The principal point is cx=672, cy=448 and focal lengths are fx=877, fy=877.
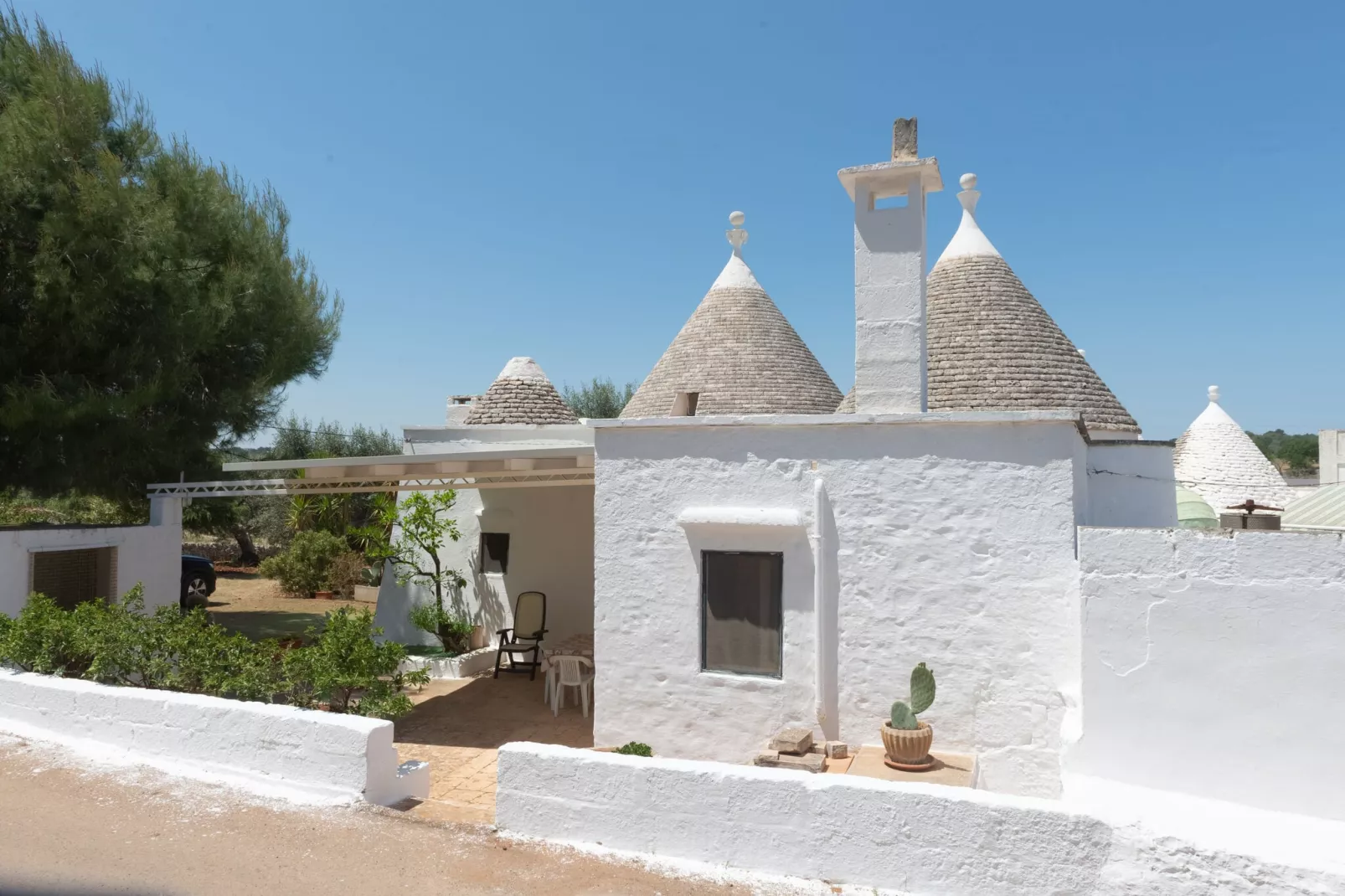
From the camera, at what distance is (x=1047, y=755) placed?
672 centimetres

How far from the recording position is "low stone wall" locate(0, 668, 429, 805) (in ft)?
19.8

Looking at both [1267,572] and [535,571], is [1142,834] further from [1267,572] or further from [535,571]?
[535,571]

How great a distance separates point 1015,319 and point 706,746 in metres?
7.20

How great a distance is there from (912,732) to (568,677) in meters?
4.93

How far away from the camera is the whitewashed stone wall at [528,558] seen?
43.5 ft

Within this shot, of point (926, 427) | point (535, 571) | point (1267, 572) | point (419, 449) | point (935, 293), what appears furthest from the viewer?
point (419, 449)

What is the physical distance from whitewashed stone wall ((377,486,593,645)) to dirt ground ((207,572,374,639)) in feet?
8.87

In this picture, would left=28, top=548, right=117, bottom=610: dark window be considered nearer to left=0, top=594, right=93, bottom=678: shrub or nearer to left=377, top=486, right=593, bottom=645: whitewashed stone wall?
left=0, top=594, right=93, bottom=678: shrub

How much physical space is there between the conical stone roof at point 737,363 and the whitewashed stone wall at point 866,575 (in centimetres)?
541

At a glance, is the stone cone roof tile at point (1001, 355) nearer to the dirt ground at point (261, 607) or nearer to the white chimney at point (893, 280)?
the white chimney at point (893, 280)

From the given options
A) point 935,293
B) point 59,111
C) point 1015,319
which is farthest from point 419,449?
point 1015,319

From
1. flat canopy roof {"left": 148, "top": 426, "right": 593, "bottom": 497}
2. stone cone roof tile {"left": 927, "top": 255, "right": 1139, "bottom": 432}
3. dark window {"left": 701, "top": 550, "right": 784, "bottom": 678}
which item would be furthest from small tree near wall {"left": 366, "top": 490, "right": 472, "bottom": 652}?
stone cone roof tile {"left": 927, "top": 255, "right": 1139, "bottom": 432}

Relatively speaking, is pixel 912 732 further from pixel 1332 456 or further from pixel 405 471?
pixel 1332 456

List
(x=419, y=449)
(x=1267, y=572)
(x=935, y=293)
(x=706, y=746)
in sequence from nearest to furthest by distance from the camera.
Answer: (x=1267, y=572), (x=706, y=746), (x=935, y=293), (x=419, y=449)
